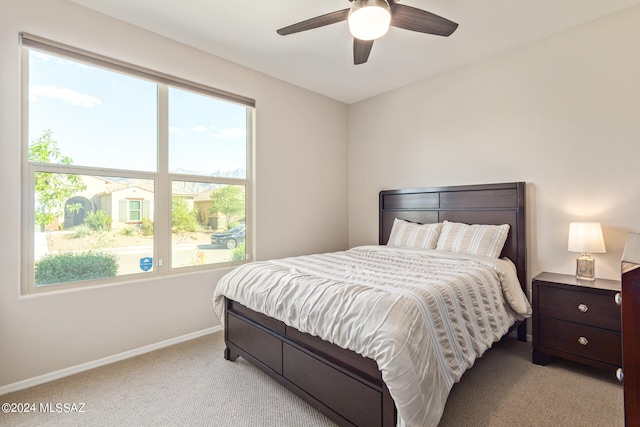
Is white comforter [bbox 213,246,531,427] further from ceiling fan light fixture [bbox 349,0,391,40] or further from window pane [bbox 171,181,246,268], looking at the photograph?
ceiling fan light fixture [bbox 349,0,391,40]

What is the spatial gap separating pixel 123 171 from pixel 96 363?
1.58m

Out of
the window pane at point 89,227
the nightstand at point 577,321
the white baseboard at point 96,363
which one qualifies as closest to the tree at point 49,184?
the window pane at point 89,227

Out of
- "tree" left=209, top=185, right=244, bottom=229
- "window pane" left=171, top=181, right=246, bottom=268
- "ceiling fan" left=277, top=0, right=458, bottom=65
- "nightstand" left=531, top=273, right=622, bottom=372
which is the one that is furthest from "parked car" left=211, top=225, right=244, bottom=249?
"nightstand" left=531, top=273, right=622, bottom=372

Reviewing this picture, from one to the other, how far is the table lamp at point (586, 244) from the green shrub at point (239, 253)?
3.08m

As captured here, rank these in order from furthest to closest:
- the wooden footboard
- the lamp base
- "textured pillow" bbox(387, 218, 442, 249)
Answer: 1. "textured pillow" bbox(387, 218, 442, 249)
2. the lamp base
3. the wooden footboard

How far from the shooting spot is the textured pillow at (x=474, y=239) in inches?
113

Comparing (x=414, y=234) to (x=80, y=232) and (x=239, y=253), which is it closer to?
(x=239, y=253)

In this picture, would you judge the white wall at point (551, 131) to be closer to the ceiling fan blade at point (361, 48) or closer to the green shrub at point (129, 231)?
the ceiling fan blade at point (361, 48)

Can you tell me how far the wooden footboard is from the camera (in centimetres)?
147

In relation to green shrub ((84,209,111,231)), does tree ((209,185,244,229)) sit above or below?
above

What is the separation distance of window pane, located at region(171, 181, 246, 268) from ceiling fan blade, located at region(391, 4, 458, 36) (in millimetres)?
2285

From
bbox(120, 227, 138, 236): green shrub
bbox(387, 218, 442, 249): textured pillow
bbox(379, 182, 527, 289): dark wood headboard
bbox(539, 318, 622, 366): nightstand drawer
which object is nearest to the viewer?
bbox(539, 318, 622, 366): nightstand drawer

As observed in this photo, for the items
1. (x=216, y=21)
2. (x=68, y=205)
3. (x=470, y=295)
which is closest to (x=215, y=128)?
(x=216, y=21)

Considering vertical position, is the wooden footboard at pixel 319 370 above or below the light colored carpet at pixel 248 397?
above
